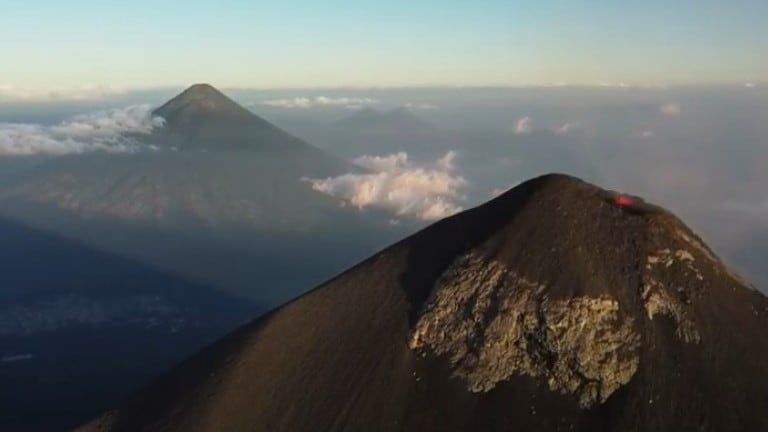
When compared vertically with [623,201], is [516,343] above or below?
below

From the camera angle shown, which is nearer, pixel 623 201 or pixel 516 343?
pixel 516 343

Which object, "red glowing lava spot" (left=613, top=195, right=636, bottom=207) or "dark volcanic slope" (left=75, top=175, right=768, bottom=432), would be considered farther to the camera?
"red glowing lava spot" (left=613, top=195, right=636, bottom=207)

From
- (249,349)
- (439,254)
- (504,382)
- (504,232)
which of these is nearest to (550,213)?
(504,232)

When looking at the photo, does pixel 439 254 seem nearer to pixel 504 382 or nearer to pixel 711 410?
pixel 504 382

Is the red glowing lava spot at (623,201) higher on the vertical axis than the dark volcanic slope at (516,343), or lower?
higher

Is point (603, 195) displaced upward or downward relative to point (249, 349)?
upward

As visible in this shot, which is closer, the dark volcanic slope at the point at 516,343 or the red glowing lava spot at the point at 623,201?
the dark volcanic slope at the point at 516,343

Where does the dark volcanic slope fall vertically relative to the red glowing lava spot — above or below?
below

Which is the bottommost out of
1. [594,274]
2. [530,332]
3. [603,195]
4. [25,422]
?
[25,422]
